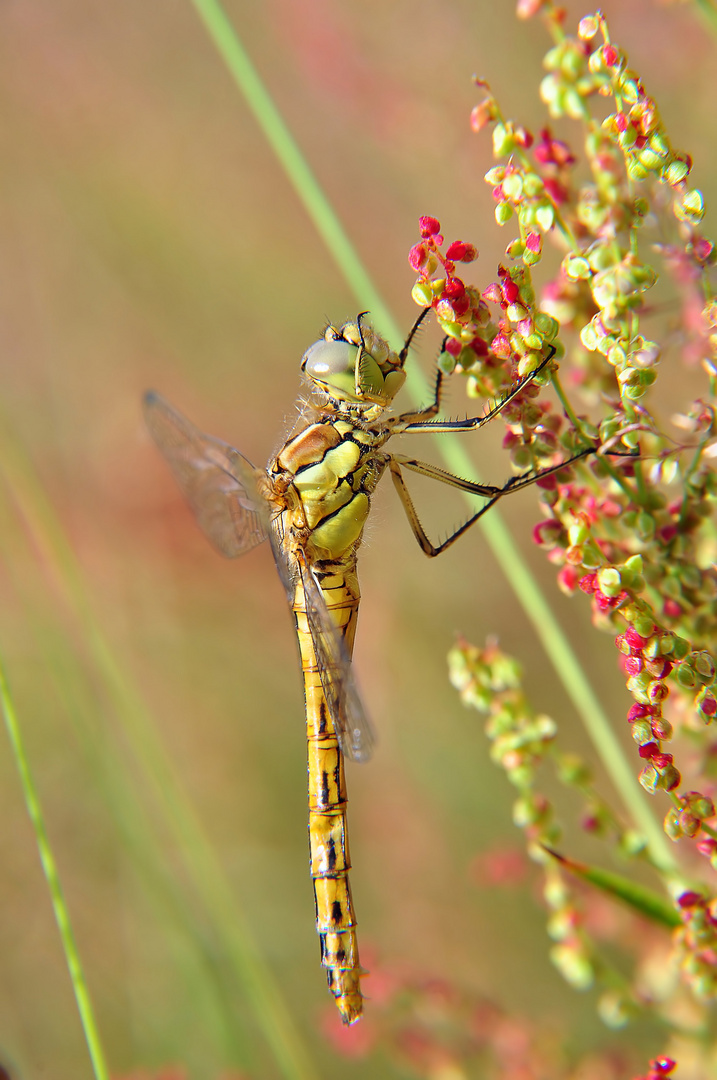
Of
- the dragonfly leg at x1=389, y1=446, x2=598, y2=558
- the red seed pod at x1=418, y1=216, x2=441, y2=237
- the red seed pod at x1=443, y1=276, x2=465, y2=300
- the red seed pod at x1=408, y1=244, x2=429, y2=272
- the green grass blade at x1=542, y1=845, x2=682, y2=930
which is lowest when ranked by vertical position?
the green grass blade at x1=542, y1=845, x2=682, y2=930

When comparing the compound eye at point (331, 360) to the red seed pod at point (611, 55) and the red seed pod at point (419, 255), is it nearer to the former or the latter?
the red seed pod at point (419, 255)

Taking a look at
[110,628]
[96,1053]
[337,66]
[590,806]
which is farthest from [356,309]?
[96,1053]

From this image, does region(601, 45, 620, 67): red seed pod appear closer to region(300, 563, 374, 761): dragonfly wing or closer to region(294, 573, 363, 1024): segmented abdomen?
region(300, 563, 374, 761): dragonfly wing

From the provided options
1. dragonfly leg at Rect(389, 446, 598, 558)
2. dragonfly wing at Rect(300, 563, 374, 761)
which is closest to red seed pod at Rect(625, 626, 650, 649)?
dragonfly leg at Rect(389, 446, 598, 558)

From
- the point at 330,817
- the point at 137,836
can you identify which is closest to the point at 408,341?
the point at 330,817

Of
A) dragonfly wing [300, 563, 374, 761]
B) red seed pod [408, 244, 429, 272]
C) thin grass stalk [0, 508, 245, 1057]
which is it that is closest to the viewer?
red seed pod [408, 244, 429, 272]

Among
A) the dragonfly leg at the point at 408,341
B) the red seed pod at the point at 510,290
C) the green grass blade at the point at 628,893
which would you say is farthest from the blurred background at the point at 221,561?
the red seed pod at the point at 510,290

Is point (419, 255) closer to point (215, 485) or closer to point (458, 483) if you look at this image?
point (458, 483)
